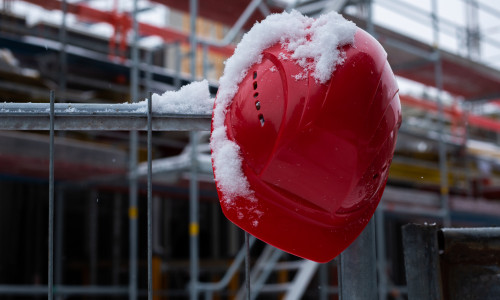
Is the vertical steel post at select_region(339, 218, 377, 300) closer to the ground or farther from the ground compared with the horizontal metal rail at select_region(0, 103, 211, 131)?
closer to the ground

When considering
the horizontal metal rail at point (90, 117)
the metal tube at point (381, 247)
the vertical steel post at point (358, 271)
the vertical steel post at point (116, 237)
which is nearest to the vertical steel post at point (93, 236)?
the vertical steel post at point (116, 237)

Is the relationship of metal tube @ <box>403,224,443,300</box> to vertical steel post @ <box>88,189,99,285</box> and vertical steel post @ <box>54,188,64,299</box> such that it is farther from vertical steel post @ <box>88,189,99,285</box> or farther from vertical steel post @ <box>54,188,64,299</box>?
vertical steel post @ <box>88,189,99,285</box>

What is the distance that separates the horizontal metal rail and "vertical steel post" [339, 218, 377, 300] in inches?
17.1

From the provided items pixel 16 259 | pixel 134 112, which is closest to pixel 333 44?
pixel 134 112

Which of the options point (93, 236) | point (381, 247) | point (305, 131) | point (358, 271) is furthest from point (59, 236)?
point (305, 131)

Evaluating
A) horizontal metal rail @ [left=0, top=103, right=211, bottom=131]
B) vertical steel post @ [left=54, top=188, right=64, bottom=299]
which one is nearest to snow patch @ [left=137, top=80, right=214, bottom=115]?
horizontal metal rail @ [left=0, top=103, right=211, bottom=131]

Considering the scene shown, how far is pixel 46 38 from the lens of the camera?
7250 millimetres

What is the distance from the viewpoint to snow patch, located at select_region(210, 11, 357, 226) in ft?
3.87

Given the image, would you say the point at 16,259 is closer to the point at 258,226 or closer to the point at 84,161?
the point at 84,161

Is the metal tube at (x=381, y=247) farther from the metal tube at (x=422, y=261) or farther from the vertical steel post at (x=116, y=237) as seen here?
the metal tube at (x=422, y=261)

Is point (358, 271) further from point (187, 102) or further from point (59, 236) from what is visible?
point (59, 236)

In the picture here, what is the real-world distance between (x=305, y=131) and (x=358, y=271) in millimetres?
399

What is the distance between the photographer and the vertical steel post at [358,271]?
1372 mm

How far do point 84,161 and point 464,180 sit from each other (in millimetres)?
7625
